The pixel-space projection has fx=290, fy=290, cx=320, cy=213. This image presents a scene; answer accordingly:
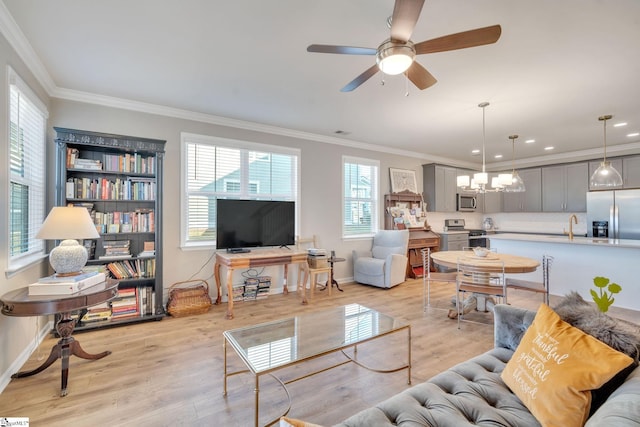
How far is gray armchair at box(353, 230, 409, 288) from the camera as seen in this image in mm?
4848

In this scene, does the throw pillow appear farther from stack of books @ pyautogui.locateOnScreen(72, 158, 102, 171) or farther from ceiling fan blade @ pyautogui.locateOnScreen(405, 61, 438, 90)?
stack of books @ pyautogui.locateOnScreen(72, 158, 102, 171)

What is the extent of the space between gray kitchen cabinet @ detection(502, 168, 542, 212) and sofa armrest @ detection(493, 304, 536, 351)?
6.24 m

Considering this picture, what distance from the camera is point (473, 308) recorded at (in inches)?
145

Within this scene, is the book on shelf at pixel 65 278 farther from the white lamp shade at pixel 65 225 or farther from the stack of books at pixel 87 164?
the stack of books at pixel 87 164

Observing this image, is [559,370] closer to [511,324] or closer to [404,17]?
[511,324]

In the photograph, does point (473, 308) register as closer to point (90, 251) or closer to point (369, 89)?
point (369, 89)

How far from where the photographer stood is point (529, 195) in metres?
6.86

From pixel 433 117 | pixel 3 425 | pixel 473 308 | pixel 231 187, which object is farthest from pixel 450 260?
pixel 3 425

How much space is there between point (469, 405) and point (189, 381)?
195 centimetres

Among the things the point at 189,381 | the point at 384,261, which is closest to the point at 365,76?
the point at 189,381

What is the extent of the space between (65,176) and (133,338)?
6.00 feet

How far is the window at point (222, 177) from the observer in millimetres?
4016

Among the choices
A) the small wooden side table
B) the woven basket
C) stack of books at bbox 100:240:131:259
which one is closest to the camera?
the small wooden side table

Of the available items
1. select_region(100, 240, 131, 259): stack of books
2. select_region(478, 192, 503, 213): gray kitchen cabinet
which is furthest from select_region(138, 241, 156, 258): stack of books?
select_region(478, 192, 503, 213): gray kitchen cabinet
